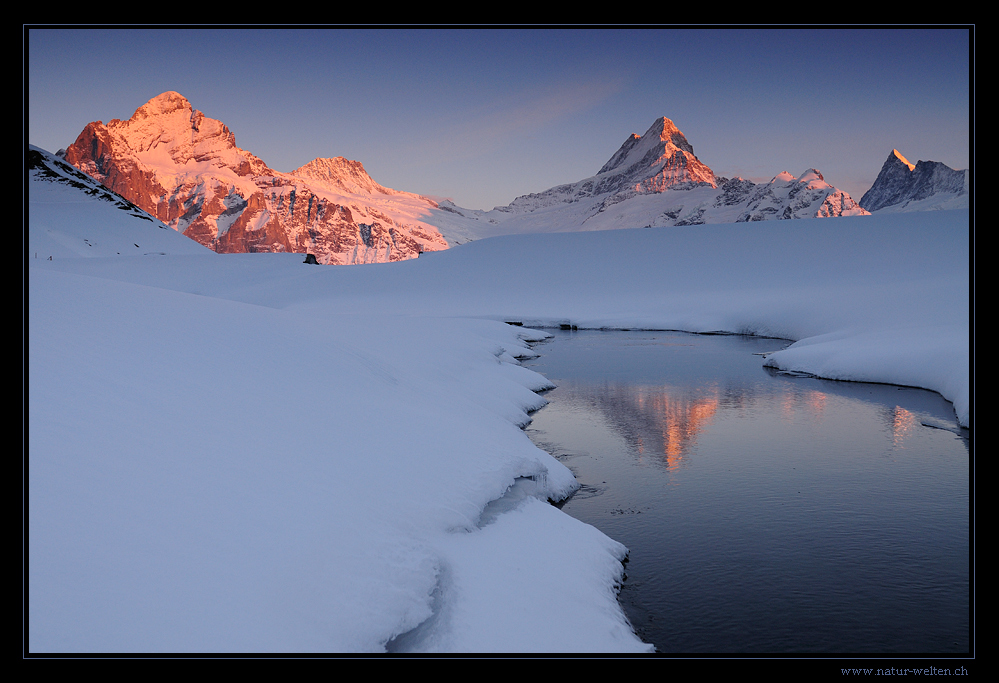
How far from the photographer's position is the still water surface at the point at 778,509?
7375 mm

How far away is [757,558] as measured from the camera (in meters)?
8.98

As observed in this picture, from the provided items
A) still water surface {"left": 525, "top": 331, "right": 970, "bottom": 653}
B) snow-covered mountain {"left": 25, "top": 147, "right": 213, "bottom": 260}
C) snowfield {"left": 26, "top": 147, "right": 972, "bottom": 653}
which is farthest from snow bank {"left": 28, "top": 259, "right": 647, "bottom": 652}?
snow-covered mountain {"left": 25, "top": 147, "right": 213, "bottom": 260}

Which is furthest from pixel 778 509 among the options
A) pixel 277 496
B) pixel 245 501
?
pixel 245 501

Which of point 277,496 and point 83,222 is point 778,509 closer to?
point 277,496

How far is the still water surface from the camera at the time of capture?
738 centimetres

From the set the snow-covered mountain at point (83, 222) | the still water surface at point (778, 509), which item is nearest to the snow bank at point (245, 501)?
the still water surface at point (778, 509)

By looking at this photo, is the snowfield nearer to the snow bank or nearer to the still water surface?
the snow bank

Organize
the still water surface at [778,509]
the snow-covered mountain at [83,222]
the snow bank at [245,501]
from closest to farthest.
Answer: the snow bank at [245,501] → the still water surface at [778,509] → the snow-covered mountain at [83,222]

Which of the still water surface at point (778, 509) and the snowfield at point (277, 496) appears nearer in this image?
the snowfield at point (277, 496)

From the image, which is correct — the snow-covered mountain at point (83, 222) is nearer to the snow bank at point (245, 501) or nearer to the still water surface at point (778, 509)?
the still water surface at point (778, 509)

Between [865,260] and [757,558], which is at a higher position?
[865,260]

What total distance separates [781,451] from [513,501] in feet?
26.4
